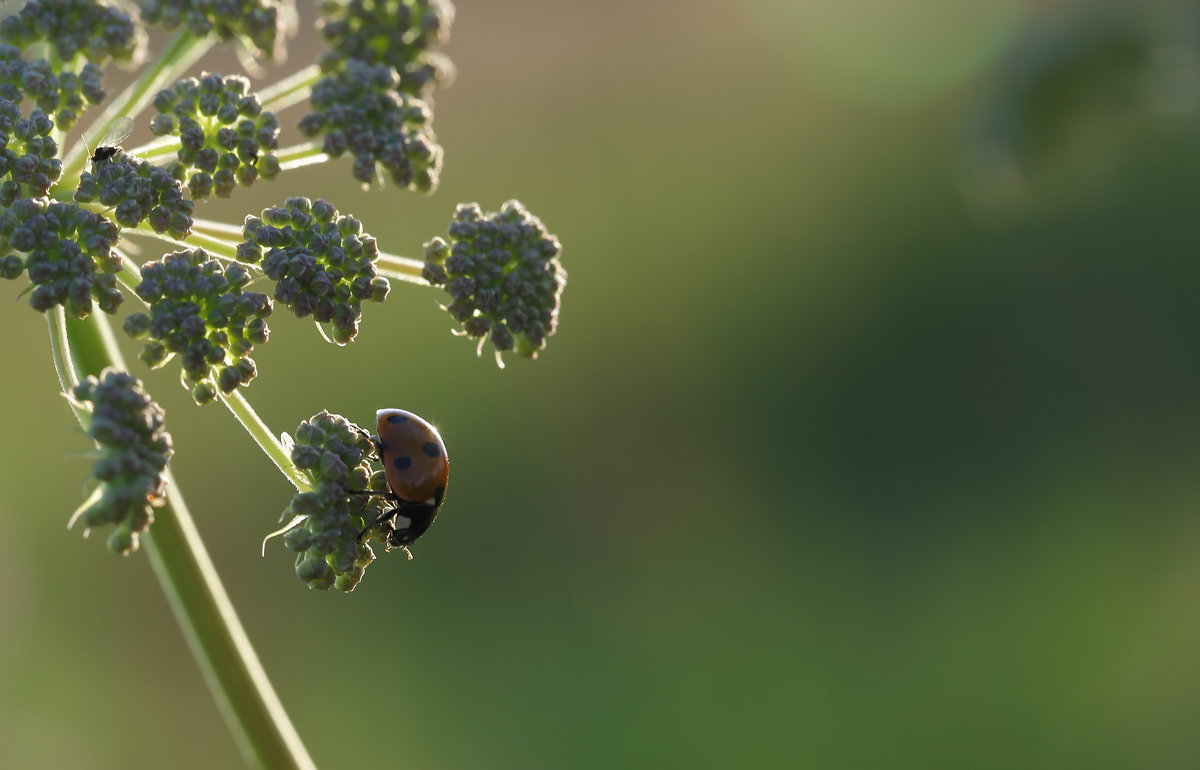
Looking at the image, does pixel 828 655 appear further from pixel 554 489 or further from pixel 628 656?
pixel 554 489

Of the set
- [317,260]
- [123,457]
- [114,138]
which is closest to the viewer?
[123,457]

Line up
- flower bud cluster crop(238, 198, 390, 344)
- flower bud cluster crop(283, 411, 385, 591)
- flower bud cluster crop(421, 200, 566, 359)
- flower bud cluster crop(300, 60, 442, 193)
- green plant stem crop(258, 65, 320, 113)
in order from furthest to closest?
green plant stem crop(258, 65, 320, 113)
flower bud cluster crop(300, 60, 442, 193)
flower bud cluster crop(421, 200, 566, 359)
flower bud cluster crop(238, 198, 390, 344)
flower bud cluster crop(283, 411, 385, 591)

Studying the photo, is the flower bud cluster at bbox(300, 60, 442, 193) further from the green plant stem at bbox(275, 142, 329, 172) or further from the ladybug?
the ladybug

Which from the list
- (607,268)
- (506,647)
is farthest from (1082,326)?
(506,647)

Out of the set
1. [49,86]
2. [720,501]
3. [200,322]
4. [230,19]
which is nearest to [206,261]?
[200,322]

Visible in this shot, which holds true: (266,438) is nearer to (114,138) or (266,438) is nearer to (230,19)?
(114,138)

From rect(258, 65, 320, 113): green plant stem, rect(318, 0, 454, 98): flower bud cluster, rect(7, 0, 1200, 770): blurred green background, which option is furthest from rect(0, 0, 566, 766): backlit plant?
rect(7, 0, 1200, 770): blurred green background
